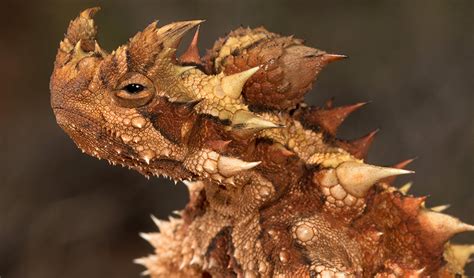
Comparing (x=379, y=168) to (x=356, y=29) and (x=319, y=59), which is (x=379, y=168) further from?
(x=356, y=29)

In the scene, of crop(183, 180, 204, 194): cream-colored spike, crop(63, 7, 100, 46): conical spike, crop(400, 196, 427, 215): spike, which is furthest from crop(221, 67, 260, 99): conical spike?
crop(400, 196, 427, 215): spike

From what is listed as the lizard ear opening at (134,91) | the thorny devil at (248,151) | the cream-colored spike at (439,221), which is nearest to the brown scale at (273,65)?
the thorny devil at (248,151)

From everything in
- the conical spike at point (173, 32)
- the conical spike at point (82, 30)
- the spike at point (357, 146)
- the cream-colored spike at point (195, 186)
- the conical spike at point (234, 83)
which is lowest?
the spike at point (357, 146)

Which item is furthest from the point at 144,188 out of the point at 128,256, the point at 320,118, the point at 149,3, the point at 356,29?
the point at 320,118

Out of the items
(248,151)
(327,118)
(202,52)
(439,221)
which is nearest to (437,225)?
(439,221)

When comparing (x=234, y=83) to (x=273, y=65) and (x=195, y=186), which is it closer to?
(x=273, y=65)

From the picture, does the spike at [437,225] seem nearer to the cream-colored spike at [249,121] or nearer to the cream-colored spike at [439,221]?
the cream-colored spike at [439,221]
